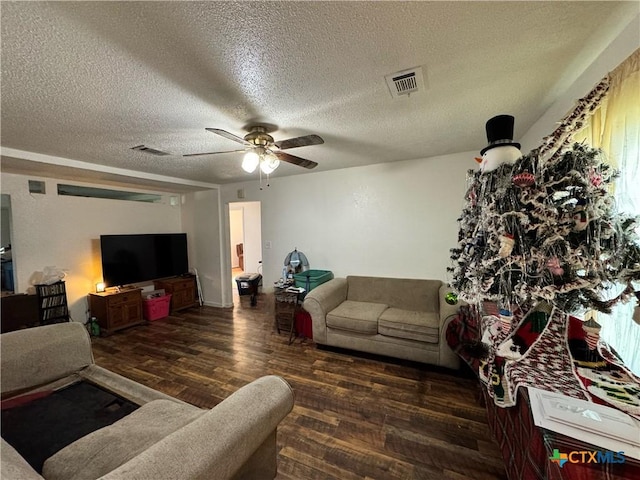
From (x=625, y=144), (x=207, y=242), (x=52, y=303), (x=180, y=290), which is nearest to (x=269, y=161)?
(x=625, y=144)

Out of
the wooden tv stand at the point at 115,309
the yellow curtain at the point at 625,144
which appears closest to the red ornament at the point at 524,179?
the yellow curtain at the point at 625,144

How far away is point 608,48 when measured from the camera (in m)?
1.24

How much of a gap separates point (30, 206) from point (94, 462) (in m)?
3.99

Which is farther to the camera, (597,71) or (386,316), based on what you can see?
(386,316)

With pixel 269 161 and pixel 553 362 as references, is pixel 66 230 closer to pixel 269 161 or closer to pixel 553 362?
pixel 269 161

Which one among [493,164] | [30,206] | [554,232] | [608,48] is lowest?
[554,232]

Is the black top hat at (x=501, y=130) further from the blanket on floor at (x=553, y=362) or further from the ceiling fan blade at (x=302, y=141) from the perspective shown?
the ceiling fan blade at (x=302, y=141)

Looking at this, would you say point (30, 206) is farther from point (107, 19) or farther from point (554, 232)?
point (554, 232)

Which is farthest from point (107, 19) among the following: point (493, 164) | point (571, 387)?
point (571, 387)

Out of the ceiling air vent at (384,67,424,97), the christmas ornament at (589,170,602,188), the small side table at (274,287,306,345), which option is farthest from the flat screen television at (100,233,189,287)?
the christmas ornament at (589,170,602,188)

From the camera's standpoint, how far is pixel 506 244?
950mm

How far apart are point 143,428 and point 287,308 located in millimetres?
2254

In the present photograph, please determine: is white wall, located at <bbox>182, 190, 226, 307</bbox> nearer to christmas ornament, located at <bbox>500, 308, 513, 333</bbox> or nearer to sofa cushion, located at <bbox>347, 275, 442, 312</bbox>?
sofa cushion, located at <bbox>347, 275, 442, 312</bbox>

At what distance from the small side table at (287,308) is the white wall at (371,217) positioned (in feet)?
2.81
